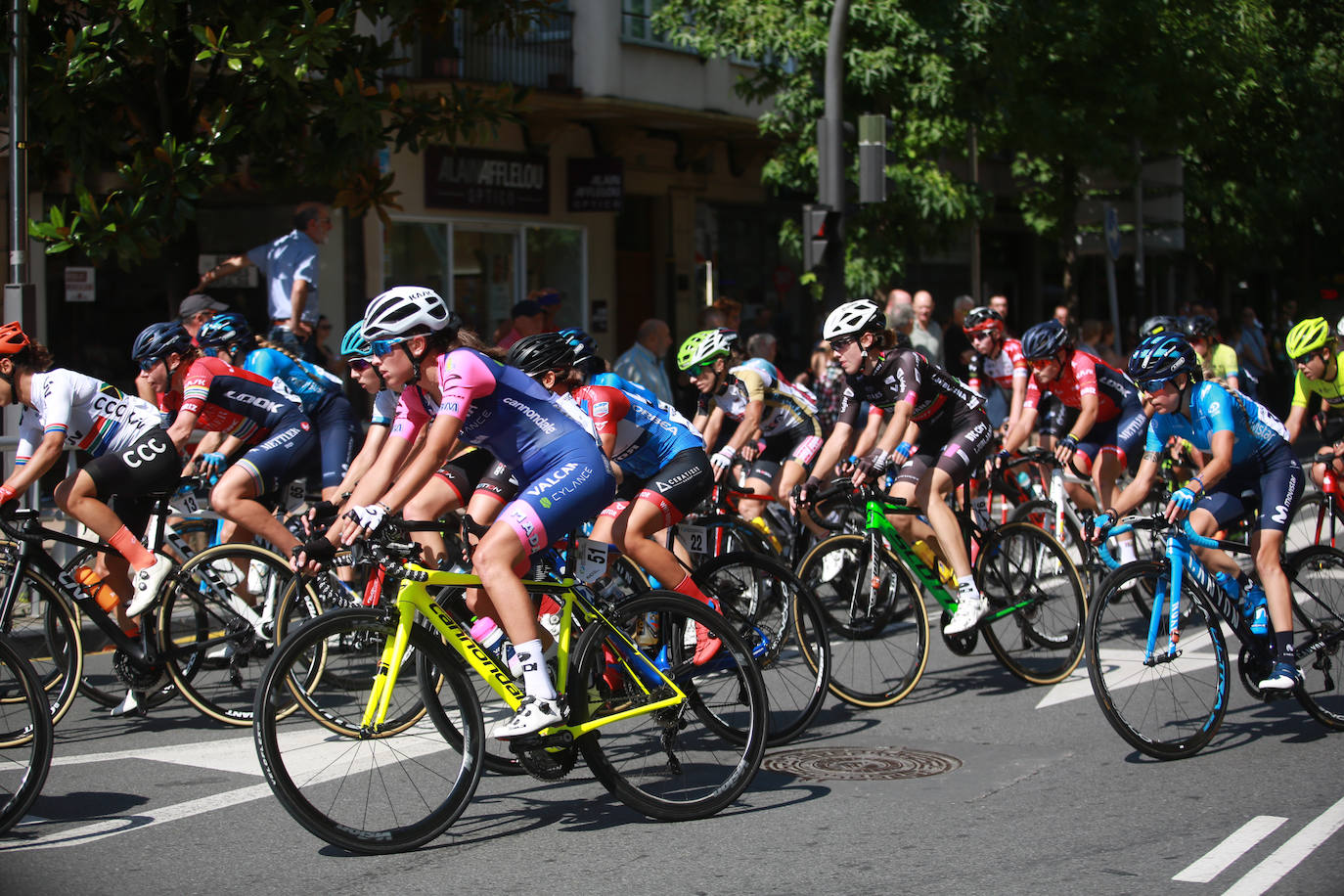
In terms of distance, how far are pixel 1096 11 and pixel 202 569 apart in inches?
516

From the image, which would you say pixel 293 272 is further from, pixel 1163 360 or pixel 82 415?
pixel 1163 360

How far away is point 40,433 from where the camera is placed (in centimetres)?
740

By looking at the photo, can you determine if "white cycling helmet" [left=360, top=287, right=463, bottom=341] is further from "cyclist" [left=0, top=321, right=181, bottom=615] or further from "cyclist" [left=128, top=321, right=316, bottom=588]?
"cyclist" [left=128, top=321, right=316, bottom=588]

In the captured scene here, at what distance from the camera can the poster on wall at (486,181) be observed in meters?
18.6

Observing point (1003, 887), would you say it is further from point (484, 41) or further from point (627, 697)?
point (484, 41)

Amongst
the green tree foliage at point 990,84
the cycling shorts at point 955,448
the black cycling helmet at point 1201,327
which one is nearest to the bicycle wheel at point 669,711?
the cycling shorts at point 955,448

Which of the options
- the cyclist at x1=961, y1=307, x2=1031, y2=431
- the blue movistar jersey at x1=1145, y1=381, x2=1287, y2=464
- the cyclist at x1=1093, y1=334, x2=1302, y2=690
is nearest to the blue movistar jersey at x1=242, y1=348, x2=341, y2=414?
the cyclist at x1=961, y1=307, x2=1031, y2=431

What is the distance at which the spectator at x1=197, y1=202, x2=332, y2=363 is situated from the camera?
11.2 metres

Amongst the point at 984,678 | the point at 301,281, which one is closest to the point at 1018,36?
the point at 301,281

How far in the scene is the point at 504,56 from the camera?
1922 cm

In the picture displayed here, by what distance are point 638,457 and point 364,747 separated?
221 cm

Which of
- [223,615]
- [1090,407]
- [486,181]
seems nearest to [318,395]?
[223,615]

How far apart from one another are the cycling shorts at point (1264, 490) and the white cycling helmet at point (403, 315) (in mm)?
3698

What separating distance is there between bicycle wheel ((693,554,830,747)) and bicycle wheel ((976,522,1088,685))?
1.48 meters
